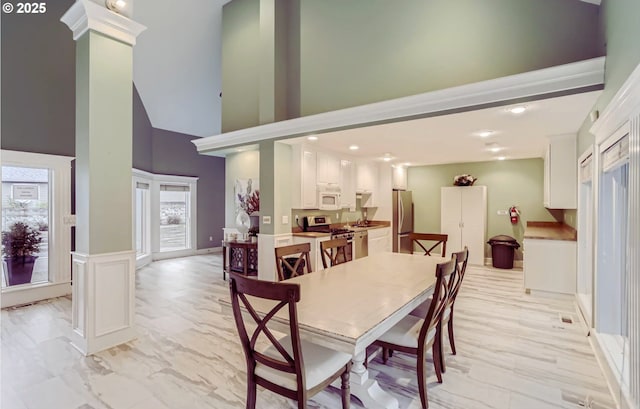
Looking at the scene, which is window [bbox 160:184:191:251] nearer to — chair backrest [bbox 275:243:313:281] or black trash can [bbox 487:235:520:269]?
chair backrest [bbox 275:243:313:281]

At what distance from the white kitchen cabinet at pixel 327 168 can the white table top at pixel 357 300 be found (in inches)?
104

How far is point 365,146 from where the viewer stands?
532cm

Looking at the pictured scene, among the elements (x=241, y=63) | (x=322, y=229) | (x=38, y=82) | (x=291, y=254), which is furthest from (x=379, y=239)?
(x=38, y=82)

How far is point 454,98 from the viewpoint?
3.39m

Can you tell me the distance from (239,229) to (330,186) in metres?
1.92

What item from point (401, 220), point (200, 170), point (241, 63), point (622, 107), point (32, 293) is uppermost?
point (241, 63)

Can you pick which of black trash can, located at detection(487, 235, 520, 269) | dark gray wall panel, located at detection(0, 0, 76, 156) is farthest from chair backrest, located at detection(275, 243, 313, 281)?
black trash can, located at detection(487, 235, 520, 269)

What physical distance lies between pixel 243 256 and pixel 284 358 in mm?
3808

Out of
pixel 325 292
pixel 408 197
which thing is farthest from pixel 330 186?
pixel 325 292

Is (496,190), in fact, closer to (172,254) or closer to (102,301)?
(102,301)

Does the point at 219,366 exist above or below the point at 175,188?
below

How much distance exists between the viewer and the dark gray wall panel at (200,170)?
7.67 meters

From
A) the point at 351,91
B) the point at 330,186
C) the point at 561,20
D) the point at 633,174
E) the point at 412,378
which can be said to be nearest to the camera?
the point at 633,174

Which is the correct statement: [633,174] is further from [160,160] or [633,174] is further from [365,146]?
[160,160]
